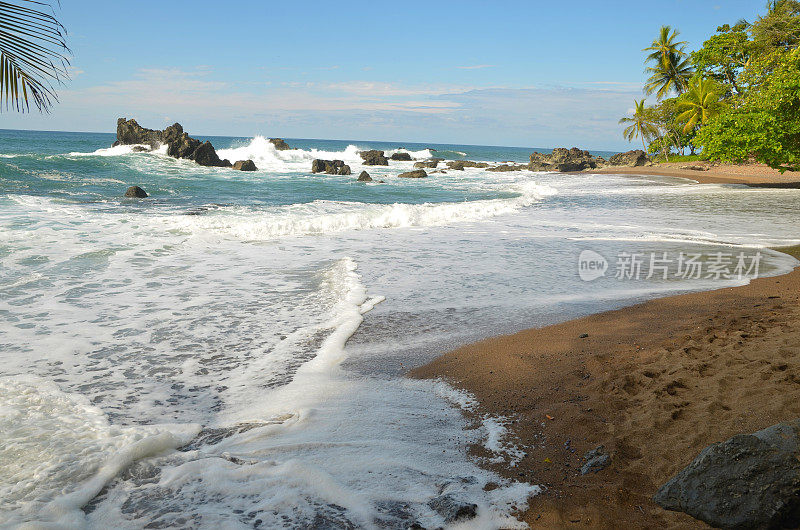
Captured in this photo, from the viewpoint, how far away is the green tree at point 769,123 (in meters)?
21.5

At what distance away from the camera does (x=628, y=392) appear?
159 inches

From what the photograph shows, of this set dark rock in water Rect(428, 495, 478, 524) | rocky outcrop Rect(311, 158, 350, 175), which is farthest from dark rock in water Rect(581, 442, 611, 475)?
rocky outcrop Rect(311, 158, 350, 175)

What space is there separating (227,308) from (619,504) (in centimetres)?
503

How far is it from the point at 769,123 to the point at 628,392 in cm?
2449

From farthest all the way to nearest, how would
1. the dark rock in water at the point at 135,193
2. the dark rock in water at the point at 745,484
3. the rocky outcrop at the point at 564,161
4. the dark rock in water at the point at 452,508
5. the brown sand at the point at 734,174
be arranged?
1. the rocky outcrop at the point at 564,161
2. the brown sand at the point at 734,174
3. the dark rock in water at the point at 135,193
4. the dark rock in water at the point at 452,508
5. the dark rock in water at the point at 745,484

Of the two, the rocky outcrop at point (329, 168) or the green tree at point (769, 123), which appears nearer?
the green tree at point (769, 123)

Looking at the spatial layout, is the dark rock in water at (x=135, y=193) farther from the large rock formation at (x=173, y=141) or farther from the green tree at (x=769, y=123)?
the green tree at (x=769, y=123)

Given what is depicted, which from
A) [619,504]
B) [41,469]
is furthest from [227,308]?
[619,504]

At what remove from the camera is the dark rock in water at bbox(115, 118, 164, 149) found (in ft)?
147

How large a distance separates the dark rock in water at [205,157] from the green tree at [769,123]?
110 ft

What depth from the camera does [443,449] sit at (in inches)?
135

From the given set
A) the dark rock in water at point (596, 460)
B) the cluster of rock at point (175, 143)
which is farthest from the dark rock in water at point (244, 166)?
the dark rock in water at point (596, 460)

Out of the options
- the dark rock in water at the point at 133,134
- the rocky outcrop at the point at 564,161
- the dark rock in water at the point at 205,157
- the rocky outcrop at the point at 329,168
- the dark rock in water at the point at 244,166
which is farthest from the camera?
the rocky outcrop at the point at 564,161

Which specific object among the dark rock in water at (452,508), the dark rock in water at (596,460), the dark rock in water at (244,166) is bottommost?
the dark rock in water at (452,508)
